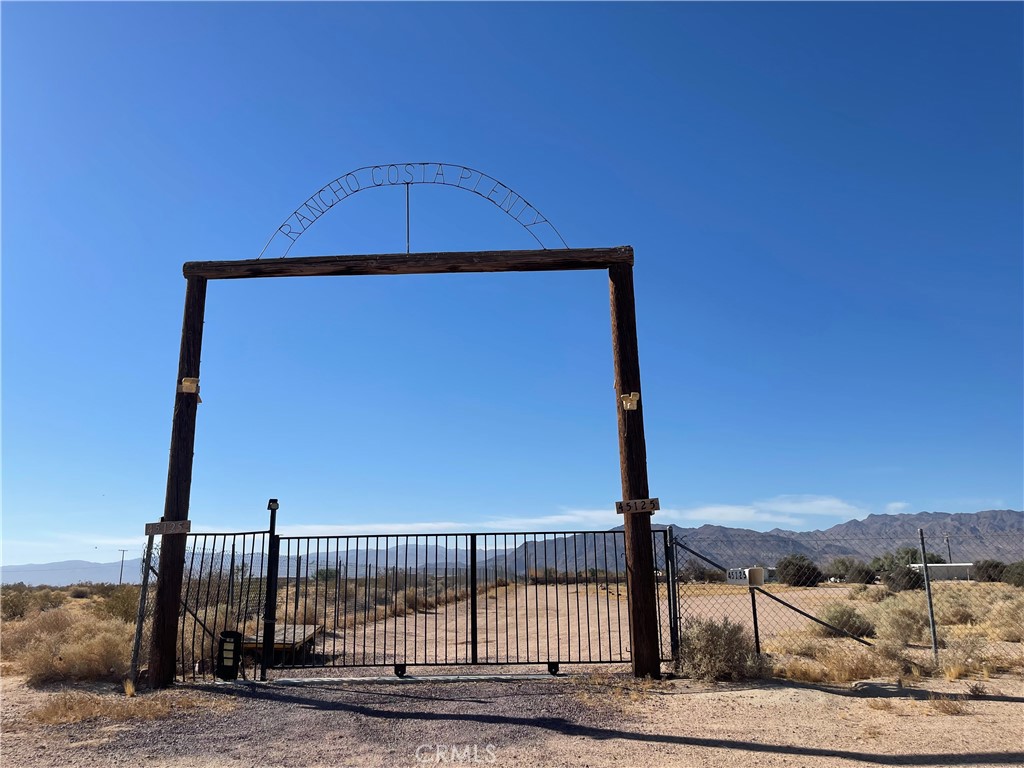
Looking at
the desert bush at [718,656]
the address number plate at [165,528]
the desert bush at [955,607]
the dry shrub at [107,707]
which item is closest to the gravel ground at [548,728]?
the dry shrub at [107,707]

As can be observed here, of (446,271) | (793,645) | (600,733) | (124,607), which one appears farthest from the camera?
(124,607)

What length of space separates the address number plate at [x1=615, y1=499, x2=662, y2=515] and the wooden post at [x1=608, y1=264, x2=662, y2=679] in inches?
3.4

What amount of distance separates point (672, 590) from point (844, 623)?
8.74 meters

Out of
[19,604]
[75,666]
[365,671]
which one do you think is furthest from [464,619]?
[19,604]

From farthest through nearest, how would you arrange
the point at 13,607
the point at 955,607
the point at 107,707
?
the point at 13,607, the point at 955,607, the point at 107,707

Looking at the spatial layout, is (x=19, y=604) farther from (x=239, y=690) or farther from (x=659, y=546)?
(x=659, y=546)

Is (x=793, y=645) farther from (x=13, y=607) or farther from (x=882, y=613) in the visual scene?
(x=13, y=607)

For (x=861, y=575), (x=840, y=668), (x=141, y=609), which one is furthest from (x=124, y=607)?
(x=861, y=575)

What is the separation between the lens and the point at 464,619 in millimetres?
21281

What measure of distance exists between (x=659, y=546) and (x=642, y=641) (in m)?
1.92

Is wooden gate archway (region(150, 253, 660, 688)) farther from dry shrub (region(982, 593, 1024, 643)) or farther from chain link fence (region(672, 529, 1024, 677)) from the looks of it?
dry shrub (region(982, 593, 1024, 643))

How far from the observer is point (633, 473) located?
33.8ft

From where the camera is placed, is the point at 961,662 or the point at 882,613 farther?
the point at 882,613

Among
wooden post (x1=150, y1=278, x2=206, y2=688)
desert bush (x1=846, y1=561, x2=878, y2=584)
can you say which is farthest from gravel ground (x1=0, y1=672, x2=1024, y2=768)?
desert bush (x1=846, y1=561, x2=878, y2=584)
